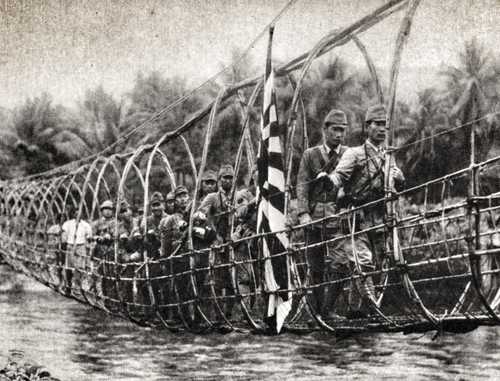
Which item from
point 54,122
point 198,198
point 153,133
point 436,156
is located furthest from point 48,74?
point 436,156

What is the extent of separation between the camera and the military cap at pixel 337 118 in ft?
11.3

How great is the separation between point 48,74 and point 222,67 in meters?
1.04

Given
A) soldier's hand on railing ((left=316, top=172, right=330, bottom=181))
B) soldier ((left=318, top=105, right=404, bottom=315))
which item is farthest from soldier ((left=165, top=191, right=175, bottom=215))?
soldier ((left=318, top=105, right=404, bottom=315))

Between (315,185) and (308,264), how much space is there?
367 mm

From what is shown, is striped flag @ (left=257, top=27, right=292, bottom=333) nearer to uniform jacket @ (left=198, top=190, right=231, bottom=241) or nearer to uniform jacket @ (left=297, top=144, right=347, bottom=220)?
uniform jacket @ (left=297, top=144, right=347, bottom=220)

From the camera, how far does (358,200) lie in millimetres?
3205

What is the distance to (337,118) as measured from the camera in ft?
11.3

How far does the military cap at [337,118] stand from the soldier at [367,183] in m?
0.16

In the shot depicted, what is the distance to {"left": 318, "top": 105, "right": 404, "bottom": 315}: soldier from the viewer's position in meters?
3.14

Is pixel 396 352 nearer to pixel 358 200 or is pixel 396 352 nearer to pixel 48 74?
pixel 358 200

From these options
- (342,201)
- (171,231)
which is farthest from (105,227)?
(342,201)

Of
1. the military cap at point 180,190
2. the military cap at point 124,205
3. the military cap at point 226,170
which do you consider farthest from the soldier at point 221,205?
the military cap at point 124,205

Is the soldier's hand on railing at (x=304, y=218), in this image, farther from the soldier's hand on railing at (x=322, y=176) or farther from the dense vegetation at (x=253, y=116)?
the dense vegetation at (x=253, y=116)

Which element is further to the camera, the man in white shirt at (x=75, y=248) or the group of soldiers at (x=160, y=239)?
the man in white shirt at (x=75, y=248)
